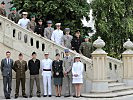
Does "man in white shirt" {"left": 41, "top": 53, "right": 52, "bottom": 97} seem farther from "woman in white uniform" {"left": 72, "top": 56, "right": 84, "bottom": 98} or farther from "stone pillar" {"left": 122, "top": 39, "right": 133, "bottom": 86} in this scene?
"stone pillar" {"left": 122, "top": 39, "right": 133, "bottom": 86}

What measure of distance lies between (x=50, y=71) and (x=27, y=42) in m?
1.74

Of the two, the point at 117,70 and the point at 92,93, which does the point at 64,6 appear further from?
the point at 92,93

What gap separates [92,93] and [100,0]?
8486 millimetres

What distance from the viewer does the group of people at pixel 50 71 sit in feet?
46.6

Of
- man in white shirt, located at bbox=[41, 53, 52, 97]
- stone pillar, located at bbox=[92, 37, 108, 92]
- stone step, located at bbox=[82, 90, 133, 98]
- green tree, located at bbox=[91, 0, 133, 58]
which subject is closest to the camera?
stone step, located at bbox=[82, 90, 133, 98]

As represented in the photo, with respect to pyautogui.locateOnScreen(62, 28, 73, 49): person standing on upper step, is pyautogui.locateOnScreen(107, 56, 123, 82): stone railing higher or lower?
lower

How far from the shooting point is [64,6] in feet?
63.2

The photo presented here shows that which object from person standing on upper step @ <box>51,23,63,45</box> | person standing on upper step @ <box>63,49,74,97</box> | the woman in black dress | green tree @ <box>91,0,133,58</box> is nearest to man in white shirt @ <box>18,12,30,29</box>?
person standing on upper step @ <box>51,23,63,45</box>

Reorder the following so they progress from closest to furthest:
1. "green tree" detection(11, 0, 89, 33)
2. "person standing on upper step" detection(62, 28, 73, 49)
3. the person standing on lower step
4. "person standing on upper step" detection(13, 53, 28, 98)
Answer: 1. "person standing on upper step" detection(13, 53, 28, 98)
2. the person standing on lower step
3. "person standing on upper step" detection(62, 28, 73, 49)
4. "green tree" detection(11, 0, 89, 33)

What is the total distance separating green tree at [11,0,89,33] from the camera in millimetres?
19188

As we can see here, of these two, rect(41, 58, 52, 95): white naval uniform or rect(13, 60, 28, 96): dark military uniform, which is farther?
rect(41, 58, 52, 95): white naval uniform

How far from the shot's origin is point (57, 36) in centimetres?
1575

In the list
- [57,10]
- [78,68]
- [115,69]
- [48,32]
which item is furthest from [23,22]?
[115,69]

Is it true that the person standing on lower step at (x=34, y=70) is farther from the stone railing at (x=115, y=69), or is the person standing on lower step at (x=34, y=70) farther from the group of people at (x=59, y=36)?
the stone railing at (x=115, y=69)
